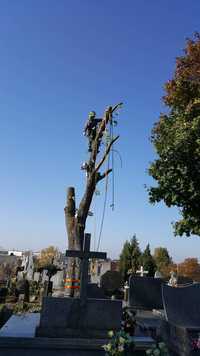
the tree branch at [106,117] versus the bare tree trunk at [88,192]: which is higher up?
the tree branch at [106,117]

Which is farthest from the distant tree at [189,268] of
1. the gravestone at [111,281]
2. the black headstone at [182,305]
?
the black headstone at [182,305]

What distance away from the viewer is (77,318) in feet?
19.8

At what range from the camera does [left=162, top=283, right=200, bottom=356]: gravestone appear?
7.11 metres

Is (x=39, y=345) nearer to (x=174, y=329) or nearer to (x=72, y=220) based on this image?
(x=174, y=329)

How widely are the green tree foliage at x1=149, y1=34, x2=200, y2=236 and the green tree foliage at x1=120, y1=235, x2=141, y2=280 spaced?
23.0 m

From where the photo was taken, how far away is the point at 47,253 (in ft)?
247

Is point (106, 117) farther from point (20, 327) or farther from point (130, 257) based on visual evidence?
point (130, 257)


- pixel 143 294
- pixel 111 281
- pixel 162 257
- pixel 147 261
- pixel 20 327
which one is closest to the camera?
pixel 20 327

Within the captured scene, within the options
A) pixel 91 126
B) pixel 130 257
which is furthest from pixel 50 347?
pixel 130 257

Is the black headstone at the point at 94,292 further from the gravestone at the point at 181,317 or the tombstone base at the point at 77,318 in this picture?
the tombstone base at the point at 77,318

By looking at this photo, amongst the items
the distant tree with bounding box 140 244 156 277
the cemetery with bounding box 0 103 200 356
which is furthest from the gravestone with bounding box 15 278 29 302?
the distant tree with bounding box 140 244 156 277

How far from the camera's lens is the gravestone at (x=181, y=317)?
7.11 m

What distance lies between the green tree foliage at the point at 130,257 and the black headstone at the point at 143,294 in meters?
21.8

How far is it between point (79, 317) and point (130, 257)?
31590 millimetres
